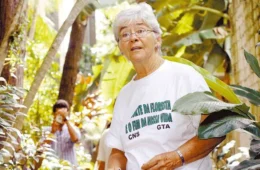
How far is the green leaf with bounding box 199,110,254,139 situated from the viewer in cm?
261

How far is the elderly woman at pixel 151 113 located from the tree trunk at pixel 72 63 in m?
6.35

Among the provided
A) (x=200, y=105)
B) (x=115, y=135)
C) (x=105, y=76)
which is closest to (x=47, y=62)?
(x=115, y=135)

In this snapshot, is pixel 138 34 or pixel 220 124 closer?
pixel 220 124

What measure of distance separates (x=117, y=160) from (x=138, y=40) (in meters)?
0.61

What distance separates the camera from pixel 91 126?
11.2m

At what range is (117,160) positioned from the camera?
120 inches

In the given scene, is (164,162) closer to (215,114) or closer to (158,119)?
(158,119)

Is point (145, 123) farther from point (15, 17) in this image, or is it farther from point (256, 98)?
point (15, 17)

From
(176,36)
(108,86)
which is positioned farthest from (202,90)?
(108,86)

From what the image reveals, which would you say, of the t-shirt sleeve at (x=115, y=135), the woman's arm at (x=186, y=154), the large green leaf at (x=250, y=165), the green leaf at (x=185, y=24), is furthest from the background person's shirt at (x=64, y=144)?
the large green leaf at (x=250, y=165)

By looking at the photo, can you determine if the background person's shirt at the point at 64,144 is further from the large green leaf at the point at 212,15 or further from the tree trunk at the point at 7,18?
the large green leaf at the point at 212,15

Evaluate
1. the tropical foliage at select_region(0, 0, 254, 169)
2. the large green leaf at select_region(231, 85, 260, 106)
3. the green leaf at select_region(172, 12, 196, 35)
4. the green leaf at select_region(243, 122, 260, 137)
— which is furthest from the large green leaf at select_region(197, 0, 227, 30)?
the green leaf at select_region(243, 122, 260, 137)

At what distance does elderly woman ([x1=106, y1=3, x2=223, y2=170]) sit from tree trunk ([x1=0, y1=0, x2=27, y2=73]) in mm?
1928

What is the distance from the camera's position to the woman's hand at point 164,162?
2.75 metres
